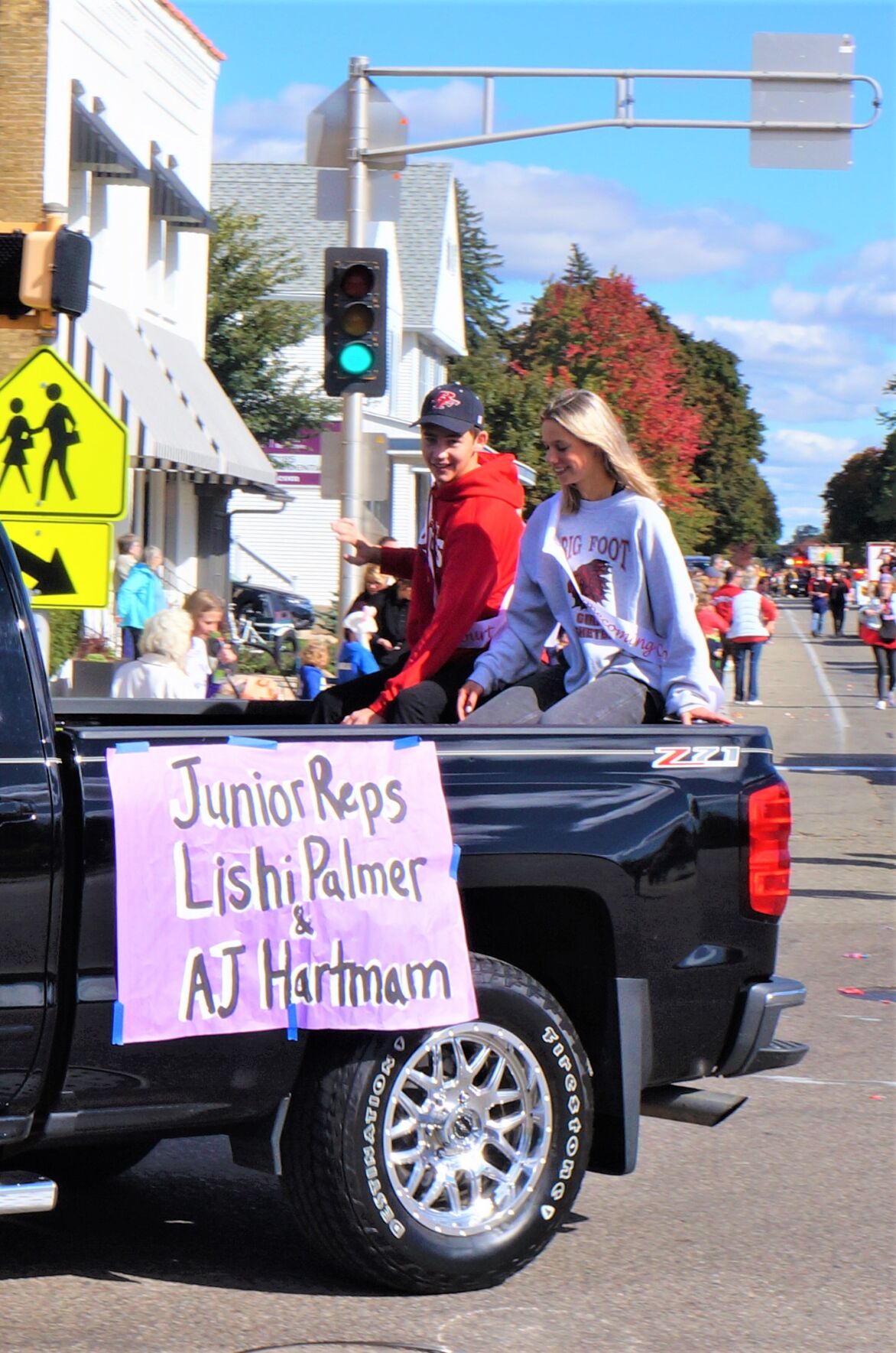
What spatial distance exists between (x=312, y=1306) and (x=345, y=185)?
1056 cm

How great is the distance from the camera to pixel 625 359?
54.6 m

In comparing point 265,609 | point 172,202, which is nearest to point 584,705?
point 172,202

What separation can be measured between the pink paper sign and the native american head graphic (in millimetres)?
1359

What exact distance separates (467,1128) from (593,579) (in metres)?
1.90

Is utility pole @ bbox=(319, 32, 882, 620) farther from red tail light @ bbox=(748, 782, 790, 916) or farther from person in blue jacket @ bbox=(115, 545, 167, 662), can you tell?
red tail light @ bbox=(748, 782, 790, 916)

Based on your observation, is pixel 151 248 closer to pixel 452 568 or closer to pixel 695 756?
pixel 452 568

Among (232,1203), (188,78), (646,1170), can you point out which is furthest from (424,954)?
(188,78)

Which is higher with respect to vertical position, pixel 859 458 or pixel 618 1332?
pixel 859 458

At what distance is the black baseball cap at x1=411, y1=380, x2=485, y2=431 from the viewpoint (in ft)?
20.3

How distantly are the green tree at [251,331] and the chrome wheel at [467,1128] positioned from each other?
36771 mm

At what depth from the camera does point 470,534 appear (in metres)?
6.11

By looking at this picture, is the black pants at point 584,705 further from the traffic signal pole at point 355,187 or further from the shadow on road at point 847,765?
the shadow on road at point 847,765

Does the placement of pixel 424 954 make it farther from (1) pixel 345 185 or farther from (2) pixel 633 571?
(1) pixel 345 185

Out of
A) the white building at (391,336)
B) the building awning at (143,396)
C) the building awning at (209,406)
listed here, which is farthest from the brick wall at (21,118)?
the white building at (391,336)
